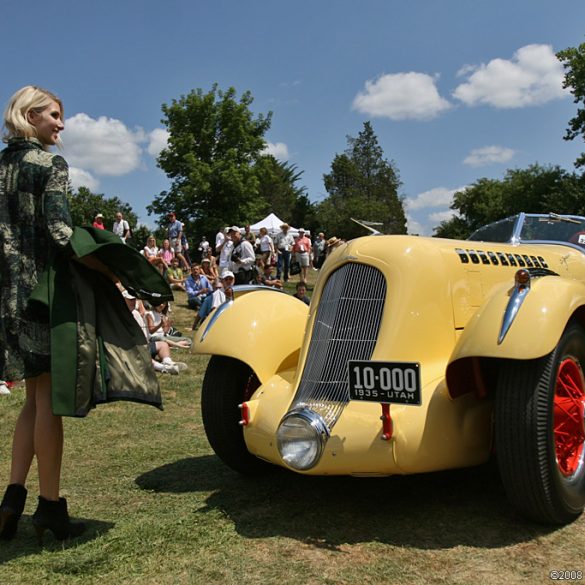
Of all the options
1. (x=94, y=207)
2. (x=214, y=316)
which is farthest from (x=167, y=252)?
(x=94, y=207)

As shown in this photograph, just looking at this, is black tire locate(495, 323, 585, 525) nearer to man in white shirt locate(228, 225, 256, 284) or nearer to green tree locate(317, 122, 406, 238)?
man in white shirt locate(228, 225, 256, 284)

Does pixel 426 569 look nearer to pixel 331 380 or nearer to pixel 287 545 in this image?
pixel 287 545

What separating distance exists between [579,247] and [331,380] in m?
2.67

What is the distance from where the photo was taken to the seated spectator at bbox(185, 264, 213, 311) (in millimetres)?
13336

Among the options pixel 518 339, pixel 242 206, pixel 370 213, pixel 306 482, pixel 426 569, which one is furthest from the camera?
pixel 370 213

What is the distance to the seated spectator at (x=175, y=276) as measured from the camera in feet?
49.7

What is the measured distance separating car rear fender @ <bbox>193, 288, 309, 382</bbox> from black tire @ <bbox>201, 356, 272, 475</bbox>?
0.18 meters

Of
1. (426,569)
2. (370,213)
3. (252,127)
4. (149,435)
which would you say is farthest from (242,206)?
(426,569)

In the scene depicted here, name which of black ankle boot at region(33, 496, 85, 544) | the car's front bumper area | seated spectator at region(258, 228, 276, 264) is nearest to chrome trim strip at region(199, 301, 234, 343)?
the car's front bumper area

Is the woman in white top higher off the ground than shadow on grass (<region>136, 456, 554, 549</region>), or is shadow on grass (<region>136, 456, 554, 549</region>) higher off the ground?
the woman in white top

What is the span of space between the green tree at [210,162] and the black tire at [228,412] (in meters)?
33.5

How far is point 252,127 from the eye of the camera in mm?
39469

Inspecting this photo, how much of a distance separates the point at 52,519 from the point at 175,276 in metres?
13.4

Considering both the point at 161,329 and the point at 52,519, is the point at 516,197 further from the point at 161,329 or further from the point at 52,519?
the point at 52,519
